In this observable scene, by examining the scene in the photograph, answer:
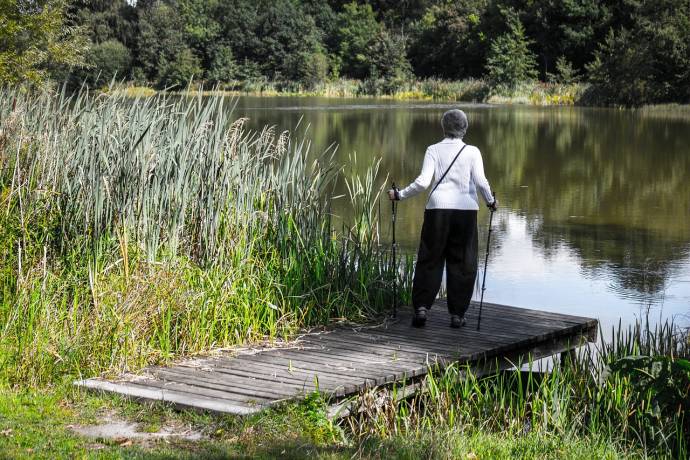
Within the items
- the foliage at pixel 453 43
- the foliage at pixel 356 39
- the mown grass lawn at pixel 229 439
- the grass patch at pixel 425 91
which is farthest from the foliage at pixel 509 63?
the mown grass lawn at pixel 229 439

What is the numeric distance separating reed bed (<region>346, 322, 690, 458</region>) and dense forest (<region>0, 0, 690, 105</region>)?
134 ft

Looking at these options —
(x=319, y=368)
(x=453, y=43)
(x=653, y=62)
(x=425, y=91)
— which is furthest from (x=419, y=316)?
(x=453, y=43)

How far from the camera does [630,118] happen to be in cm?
4066

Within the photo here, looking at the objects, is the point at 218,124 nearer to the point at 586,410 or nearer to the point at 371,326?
the point at 371,326

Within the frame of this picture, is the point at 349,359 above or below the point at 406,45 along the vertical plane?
below

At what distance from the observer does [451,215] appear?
741 centimetres

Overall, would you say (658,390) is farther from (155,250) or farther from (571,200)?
(571,200)

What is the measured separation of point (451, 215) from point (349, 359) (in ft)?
4.50

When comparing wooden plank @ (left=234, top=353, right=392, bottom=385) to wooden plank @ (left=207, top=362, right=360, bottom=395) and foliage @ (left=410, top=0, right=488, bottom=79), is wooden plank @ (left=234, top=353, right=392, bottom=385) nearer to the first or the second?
wooden plank @ (left=207, top=362, right=360, bottom=395)

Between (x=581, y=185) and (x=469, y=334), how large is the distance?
566 inches

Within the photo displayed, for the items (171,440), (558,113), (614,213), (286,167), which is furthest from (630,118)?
(171,440)

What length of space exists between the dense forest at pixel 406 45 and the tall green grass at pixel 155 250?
38294mm

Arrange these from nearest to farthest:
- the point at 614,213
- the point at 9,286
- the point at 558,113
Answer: the point at 9,286
the point at 614,213
the point at 558,113

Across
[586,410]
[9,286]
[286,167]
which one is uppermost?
[286,167]
